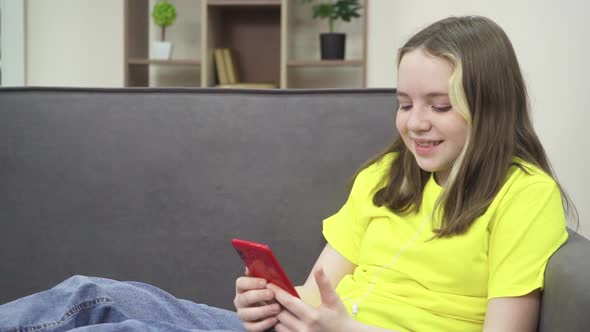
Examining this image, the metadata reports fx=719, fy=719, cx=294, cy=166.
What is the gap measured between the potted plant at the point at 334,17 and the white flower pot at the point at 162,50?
73 cm

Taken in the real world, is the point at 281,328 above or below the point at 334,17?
below

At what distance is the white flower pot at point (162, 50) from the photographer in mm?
3617

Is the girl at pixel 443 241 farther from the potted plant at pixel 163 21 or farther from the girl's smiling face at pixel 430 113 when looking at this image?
the potted plant at pixel 163 21

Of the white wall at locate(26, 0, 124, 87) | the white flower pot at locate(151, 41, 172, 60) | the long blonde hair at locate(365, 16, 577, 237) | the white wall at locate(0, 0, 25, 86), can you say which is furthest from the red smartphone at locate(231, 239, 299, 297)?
the white wall at locate(0, 0, 25, 86)

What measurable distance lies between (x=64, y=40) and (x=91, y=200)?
2.60 m

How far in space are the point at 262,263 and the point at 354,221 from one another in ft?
1.19

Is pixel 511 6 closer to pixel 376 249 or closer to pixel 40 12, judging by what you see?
pixel 376 249

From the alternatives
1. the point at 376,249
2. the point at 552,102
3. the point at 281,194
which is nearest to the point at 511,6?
the point at 552,102

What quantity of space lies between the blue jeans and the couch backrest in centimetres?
33

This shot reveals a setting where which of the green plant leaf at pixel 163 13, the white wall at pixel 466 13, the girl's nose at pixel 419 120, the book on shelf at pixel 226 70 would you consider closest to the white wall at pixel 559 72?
the white wall at pixel 466 13

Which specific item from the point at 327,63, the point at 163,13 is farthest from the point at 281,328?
the point at 163,13

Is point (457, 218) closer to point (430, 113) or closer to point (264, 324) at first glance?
point (430, 113)

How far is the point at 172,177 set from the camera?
5.07ft

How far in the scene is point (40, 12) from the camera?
152 inches
